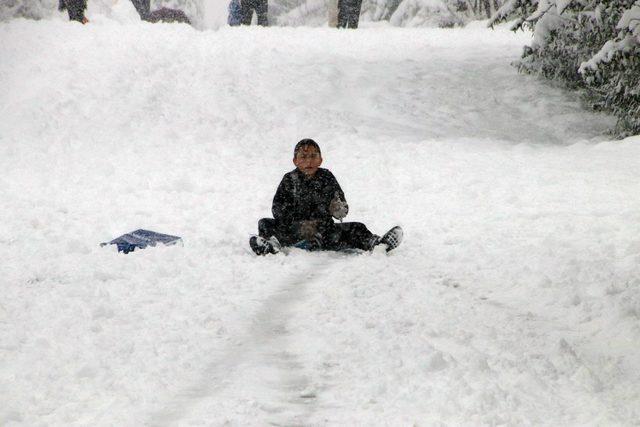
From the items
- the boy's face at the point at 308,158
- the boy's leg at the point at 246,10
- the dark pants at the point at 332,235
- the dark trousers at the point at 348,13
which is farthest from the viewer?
the dark trousers at the point at 348,13

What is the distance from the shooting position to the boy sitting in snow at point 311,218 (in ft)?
20.6

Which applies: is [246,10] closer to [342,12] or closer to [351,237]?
[342,12]

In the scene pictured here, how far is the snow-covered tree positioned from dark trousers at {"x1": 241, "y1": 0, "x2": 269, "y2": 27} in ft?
26.2

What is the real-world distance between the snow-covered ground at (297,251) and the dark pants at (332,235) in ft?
0.68

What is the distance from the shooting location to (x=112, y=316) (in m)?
4.08

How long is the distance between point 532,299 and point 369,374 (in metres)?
1.90

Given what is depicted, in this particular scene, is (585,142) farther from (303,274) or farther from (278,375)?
(278,375)

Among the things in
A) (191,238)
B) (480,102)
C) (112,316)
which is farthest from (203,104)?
(112,316)

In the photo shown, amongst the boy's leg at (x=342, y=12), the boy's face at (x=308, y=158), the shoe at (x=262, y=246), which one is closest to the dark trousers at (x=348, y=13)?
the boy's leg at (x=342, y=12)

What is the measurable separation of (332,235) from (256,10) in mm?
14204

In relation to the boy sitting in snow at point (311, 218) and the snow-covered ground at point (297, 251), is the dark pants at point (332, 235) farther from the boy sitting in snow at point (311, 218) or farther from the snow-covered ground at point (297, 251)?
the snow-covered ground at point (297, 251)

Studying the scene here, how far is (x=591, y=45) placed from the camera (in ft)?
37.5

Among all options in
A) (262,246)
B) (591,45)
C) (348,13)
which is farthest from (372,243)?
(348,13)

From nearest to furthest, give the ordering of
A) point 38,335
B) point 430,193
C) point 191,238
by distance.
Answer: point 38,335 < point 191,238 < point 430,193
